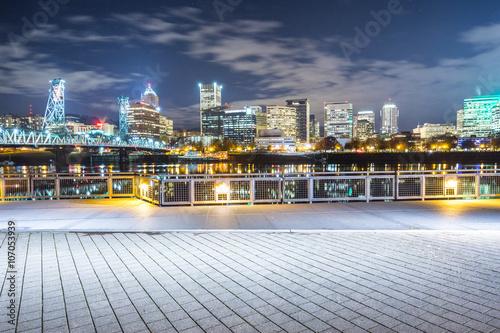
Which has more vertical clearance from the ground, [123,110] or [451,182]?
[123,110]

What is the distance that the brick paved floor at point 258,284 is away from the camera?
13.6 feet

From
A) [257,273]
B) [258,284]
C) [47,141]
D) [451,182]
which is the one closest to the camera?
[258,284]

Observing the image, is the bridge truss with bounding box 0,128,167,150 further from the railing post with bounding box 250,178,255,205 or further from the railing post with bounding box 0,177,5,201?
the railing post with bounding box 250,178,255,205

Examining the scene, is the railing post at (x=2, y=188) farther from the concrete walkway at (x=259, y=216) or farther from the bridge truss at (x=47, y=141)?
Result: the bridge truss at (x=47, y=141)

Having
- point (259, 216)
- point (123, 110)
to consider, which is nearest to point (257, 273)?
point (259, 216)

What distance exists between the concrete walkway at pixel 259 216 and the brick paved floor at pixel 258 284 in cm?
119

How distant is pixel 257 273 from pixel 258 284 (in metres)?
0.49

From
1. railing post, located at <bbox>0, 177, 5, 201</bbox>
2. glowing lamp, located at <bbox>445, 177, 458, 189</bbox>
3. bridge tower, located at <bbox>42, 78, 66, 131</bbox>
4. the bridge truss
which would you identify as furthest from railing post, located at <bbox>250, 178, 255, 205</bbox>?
bridge tower, located at <bbox>42, 78, 66, 131</bbox>

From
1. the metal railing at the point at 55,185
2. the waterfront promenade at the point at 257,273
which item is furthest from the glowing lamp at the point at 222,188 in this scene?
the metal railing at the point at 55,185

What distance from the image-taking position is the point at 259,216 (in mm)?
10859

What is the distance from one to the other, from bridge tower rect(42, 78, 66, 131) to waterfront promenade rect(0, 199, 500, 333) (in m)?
132

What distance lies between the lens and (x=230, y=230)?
893 centimetres

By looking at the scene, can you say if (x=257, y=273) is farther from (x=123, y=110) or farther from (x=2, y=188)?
(x=123, y=110)

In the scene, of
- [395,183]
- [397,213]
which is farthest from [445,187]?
[397,213]
